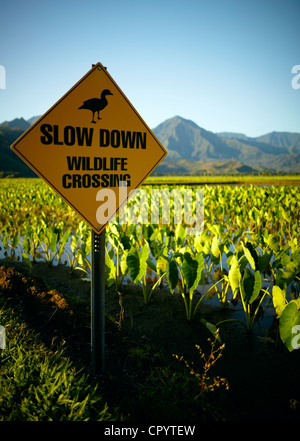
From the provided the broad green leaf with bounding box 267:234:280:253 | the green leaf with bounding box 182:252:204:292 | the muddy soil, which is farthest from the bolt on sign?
the broad green leaf with bounding box 267:234:280:253

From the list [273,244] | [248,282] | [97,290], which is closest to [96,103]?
[97,290]

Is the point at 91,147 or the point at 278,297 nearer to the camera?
the point at 91,147

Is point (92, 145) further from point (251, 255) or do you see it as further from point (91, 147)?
point (251, 255)

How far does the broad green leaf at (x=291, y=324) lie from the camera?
5.81 feet

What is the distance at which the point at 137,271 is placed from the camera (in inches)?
100.0

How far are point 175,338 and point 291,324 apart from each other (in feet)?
3.11

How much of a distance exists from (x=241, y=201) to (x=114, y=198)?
27.9 feet

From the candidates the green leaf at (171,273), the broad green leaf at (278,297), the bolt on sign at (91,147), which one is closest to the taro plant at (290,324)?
the broad green leaf at (278,297)

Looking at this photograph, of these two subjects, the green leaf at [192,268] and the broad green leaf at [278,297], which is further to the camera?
the green leaf at [192,268]

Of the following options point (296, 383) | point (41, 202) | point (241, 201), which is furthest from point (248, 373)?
point (41, 202)

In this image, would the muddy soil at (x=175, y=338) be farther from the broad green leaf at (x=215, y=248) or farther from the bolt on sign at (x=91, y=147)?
the bolt on sign at (x=91, y=147)

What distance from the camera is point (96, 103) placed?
1473 millimetres

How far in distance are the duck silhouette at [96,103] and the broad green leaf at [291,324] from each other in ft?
5.17

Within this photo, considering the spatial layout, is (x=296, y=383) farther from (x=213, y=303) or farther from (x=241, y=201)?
(x=241, y=201)
